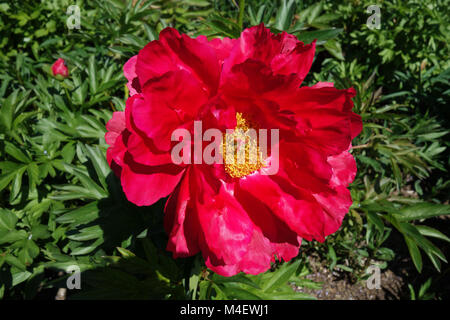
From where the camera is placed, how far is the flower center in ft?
2.75

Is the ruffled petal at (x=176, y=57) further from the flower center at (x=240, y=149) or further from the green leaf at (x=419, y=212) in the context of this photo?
the green leaf at (x=419, y=212)

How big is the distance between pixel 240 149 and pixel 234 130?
6 centimetres

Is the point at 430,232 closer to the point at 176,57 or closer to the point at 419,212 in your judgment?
the point at 419,212

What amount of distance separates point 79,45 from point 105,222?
1.34m

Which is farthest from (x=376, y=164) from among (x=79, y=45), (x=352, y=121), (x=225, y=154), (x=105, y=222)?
(x=79, y=45)

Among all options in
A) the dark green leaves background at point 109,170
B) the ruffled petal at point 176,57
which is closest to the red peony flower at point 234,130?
the ruffled petal at point 176,57

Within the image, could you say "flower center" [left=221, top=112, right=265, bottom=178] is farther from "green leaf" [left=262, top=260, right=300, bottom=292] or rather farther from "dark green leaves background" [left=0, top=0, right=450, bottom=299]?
"green leaf" [left=262, top=260, right=300, bottom=292]

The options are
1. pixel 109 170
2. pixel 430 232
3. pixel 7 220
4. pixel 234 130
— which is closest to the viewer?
pixel 234 130

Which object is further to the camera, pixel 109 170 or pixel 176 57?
pixel 109 170

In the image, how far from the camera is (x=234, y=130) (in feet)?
2.77

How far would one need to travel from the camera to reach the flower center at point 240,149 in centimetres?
84

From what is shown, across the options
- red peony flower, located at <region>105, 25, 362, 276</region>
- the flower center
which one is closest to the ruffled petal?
red peony flower, located at <region>105, 25, 362, 276</region>

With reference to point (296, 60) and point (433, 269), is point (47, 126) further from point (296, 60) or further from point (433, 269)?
point (433, 269)

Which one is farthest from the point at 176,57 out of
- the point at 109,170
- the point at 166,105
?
the point at 109,170
